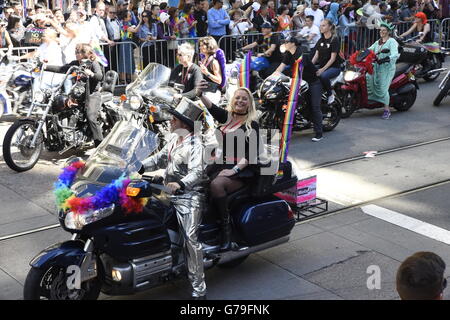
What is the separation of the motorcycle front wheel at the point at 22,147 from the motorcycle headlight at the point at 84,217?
4265 millimetres

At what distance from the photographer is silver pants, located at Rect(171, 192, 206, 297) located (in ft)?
18.4

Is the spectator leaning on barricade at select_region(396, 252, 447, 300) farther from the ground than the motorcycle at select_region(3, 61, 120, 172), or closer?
farther from the ground

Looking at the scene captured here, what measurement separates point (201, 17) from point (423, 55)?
17.2 ft

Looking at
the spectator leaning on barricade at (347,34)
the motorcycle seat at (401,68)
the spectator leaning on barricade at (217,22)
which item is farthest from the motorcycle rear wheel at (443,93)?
the spectator leaning on barricade at (217,22)

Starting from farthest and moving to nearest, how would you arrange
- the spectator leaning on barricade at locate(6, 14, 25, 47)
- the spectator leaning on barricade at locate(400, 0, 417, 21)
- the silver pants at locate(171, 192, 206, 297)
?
1. the spectator leaning on barricade at locate(400, 0, 417, 21)
2. the spectator leaning on barricade at locate(6, 14, 25, 47)
3. the silver pants at locate(171, 192, 206, 297)

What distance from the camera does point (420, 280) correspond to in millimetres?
3215

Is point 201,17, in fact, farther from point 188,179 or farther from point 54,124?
point 188,179

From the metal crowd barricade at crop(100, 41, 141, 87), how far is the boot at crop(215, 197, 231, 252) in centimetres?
918

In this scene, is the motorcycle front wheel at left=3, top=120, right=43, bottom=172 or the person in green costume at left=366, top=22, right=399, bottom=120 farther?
the person in green costume at left=366, top=22, right=399, bottom=120

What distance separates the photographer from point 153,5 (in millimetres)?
16516

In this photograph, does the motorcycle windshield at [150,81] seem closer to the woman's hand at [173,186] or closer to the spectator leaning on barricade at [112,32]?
the woman's hand at [173,186]

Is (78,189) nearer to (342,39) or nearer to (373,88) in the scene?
(373,88)

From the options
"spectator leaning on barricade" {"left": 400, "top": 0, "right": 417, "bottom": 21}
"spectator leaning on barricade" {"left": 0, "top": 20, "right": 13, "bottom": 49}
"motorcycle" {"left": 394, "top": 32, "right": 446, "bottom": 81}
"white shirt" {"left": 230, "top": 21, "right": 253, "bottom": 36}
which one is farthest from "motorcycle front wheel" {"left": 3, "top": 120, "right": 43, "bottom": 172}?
"spectator leaning on barricade" {"left": 400, "top": 0, "right": 417, "bottom": 21}

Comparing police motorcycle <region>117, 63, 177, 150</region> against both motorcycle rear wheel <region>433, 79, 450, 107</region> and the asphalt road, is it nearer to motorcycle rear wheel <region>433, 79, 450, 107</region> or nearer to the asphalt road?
the asphalt road
